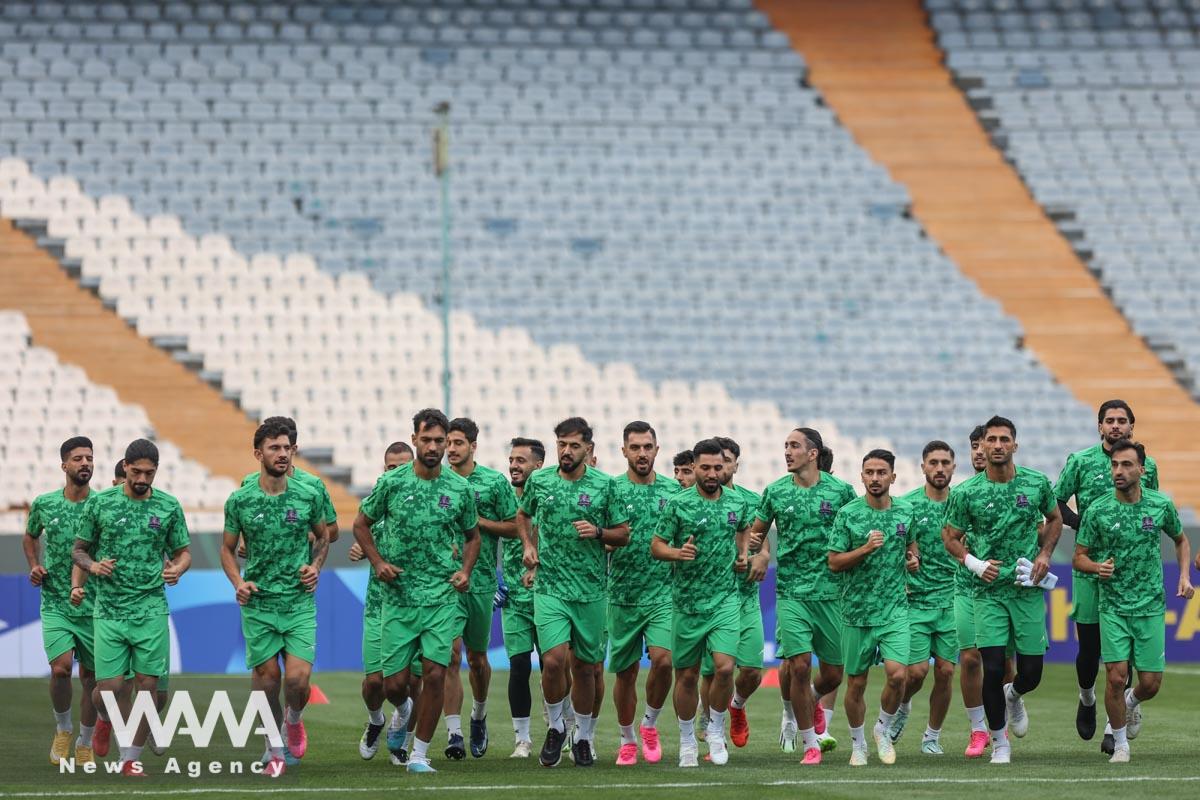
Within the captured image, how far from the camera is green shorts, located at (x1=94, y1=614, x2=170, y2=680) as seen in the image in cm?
1265

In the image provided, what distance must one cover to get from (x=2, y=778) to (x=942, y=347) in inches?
900

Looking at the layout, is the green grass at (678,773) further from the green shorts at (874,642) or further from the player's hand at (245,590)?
the player's hand at (245,590)

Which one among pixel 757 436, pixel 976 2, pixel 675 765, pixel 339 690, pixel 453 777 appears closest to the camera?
pixel 453 777

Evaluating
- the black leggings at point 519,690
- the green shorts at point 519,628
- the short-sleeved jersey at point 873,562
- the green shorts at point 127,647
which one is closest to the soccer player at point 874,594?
the short-sleeved jersey at point 873,562

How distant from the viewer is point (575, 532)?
43.5ft

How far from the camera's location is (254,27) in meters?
35.3

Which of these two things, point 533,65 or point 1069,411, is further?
point 533,65

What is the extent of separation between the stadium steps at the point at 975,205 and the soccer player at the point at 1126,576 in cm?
1886

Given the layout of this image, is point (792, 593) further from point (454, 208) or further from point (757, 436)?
point (454, 208)

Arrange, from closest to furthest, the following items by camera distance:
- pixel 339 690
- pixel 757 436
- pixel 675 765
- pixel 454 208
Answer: pixel 675 765
pixel 339 690
pixel 757 436
pixel 454 208

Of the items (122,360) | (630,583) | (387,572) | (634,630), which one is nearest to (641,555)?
(630,583)

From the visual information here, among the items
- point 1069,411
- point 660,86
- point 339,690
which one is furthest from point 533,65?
point 339,690

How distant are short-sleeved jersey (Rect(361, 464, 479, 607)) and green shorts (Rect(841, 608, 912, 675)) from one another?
266 centimetres

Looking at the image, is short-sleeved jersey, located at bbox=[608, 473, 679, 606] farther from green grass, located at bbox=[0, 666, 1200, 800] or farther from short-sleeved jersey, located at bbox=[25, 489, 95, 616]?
short-sleeved jersey, located at bbox=[25, 489, 95, 616]
